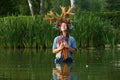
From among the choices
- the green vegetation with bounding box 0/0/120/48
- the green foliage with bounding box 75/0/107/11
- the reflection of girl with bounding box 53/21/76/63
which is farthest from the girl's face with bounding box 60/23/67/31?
the green foliage with bounding box 75/0/107/11

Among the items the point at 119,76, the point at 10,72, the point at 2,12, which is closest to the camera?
the point at 119,76

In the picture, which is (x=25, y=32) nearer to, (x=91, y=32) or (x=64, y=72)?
(x=91, y=32)

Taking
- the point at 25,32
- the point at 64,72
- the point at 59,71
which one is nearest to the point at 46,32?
the point at 25,32

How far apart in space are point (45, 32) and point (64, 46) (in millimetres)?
13157

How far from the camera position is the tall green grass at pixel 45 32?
102 ft

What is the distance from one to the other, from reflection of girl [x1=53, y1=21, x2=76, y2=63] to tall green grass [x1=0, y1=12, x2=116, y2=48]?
479 inches

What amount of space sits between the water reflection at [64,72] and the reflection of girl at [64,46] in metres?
0.47

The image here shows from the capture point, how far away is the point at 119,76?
14.2 m

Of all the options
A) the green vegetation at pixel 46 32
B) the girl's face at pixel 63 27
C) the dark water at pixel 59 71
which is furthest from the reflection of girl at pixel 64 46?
the green vegetation at pixel 46 32

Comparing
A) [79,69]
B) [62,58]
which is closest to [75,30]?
[62,58]

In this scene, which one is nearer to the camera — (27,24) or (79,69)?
(79,69)

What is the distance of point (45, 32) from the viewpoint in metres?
31.4

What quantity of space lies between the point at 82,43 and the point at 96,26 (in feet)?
4.50

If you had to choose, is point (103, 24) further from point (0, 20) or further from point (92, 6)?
point (92, 6)
